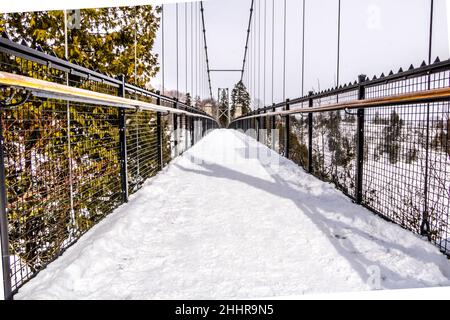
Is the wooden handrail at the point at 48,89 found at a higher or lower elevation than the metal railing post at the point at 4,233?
higher

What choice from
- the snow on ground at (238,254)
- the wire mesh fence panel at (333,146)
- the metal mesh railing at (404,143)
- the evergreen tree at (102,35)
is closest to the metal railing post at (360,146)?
the metal mesh railing at (404,143)

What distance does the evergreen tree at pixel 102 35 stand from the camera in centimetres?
395

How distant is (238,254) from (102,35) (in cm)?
409

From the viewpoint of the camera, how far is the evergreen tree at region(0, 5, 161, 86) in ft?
13.0

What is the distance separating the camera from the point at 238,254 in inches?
64.1

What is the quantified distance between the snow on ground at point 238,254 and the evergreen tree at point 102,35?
7.89ft

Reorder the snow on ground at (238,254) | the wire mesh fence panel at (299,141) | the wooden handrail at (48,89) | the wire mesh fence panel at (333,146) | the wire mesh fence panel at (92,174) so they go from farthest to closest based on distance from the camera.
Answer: the wire mesh fence panel at (299,141)
the wire mesh fence panel at (333,146)
the wire mesh fence panel at (92,174)
the snow on ground at (238,254)
the wooden handrail at (48,89)

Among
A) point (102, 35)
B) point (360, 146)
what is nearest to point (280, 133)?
point (102, 35)

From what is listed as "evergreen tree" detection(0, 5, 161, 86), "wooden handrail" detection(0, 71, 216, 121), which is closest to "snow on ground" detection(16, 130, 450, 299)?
"wooden handrail" detection(0, 71, 216, 121)

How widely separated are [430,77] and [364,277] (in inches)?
41.8

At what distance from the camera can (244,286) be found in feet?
4.35

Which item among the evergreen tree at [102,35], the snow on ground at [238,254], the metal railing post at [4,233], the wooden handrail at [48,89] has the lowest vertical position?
the snow on ground at [238,254]

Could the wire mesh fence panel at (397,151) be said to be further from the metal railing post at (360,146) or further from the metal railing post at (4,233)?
the metal railing post at (4,233)
